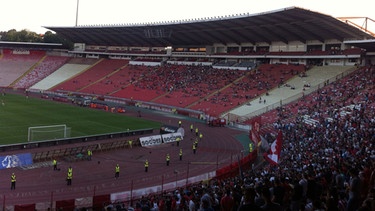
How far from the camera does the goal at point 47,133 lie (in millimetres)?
32906

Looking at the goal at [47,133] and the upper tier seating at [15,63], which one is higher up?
the upper tier seating at [15,63]

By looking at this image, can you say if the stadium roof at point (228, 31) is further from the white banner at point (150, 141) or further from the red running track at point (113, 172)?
the white banner at point (150, 141)

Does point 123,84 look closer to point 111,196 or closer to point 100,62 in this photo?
point 100,62

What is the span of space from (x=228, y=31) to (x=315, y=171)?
177ft

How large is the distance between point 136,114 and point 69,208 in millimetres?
37316

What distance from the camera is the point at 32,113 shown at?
46844mm

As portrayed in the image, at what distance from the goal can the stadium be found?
0.21 meters

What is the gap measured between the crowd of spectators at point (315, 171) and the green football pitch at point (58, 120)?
17.3 metres

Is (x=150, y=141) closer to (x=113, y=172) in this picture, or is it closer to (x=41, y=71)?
(x=113, y=172)

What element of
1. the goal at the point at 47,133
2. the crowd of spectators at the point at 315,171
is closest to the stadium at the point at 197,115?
the crowd of spectators at the point at 315,171

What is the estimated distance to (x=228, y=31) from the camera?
214 ft

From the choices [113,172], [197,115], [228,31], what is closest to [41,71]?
[228,31]

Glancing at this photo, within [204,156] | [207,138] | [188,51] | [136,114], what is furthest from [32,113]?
[188,51]

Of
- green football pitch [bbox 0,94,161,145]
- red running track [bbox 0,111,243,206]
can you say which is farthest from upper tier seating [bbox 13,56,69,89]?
red running track [bbox 0,111,243,206]
